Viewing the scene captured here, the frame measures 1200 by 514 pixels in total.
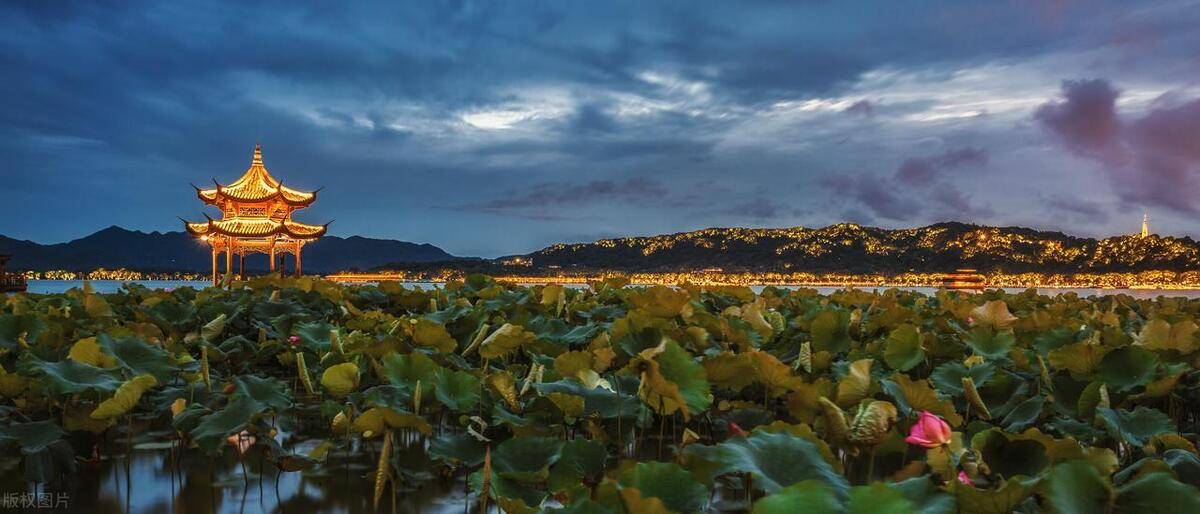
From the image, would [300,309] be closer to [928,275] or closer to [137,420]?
[137,420]

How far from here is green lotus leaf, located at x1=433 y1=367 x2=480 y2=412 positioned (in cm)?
258

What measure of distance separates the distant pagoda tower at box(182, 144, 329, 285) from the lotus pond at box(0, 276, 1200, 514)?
31.0 m

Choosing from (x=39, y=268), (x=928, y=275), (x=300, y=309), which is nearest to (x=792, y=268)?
(x=928, y=275)

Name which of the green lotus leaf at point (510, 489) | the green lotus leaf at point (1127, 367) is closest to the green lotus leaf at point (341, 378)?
the green lotus leaf at point (510, 489)

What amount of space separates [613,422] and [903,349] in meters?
1.57

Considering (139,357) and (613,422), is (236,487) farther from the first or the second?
(613,422)

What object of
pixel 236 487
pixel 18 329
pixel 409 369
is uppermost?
pixel 18 329

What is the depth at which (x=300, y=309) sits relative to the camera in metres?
5.24

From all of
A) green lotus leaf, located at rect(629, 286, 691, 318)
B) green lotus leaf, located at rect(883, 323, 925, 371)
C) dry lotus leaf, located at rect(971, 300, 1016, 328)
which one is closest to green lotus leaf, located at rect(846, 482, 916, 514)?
green lotus leaf, located at rect(883, 323, 925, 371)

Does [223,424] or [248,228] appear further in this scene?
[248,228]

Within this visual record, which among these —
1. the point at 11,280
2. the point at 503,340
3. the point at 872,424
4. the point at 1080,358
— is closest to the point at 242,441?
the point at 503,340

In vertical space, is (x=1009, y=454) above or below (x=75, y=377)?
below

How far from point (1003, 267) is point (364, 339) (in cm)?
7985

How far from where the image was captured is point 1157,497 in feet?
4.05
